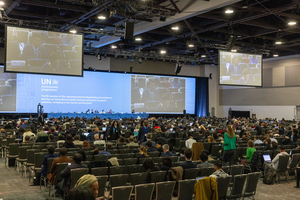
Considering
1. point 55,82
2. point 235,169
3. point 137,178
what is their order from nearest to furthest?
point 137,178
point 235,169
point 55,82

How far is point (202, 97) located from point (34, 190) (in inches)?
998

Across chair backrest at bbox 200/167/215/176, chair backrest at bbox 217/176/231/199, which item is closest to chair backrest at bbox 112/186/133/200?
chair backrest at bbox 217/176/231/199

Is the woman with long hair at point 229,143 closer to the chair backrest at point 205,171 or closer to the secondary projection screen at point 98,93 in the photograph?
the chair backrest at point 205,171

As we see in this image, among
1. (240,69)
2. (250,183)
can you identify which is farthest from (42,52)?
(240,69)

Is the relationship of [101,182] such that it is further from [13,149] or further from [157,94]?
[157,94]

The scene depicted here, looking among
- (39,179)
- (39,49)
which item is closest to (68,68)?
(39,49)

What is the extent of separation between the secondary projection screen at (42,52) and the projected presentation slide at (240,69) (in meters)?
7.82

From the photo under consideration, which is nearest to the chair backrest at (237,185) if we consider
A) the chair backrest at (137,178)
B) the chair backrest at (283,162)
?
the chair backrest at (137,178)

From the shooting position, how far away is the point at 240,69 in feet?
54.0

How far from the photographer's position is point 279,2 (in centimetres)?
1340

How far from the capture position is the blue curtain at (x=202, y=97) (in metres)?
30.0

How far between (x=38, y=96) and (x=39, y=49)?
1049 cm

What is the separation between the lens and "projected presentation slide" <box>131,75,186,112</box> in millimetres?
26281

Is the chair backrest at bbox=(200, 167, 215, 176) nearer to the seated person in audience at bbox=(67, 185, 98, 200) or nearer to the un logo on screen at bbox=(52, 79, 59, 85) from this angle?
the seated person in audience at bbox=(67, 185, 98, 200)
